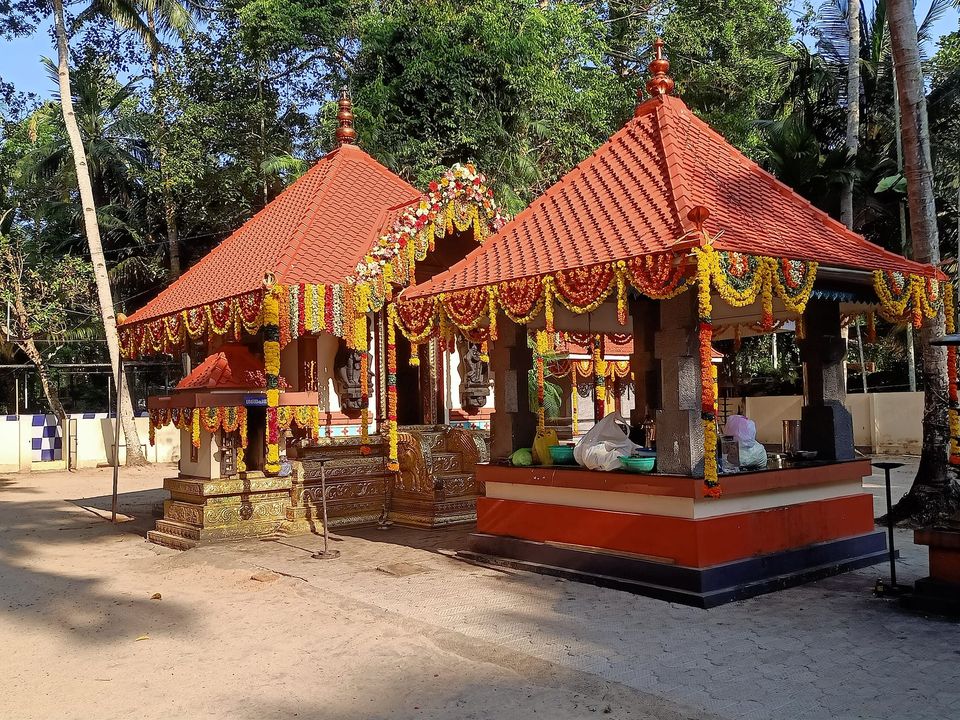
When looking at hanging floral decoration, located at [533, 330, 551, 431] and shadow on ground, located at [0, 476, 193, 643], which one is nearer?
shadow on ground, located at [0, 476, 193, 643]

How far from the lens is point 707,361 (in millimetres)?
6520

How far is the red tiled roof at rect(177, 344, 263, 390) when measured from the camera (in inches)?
413

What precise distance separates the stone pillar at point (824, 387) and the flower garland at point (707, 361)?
2.48 metres

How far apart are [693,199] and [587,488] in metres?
2.77

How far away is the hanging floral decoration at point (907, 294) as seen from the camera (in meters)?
7.89

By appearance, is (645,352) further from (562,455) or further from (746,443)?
(746,443)

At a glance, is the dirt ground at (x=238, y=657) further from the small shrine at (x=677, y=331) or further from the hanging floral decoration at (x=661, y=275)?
the hanging floral decoration at (x=661, y=275)

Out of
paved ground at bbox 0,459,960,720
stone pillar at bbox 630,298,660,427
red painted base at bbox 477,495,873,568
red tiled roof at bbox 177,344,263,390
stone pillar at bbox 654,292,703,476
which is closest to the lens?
paved ground at bbox 0,459,960,720

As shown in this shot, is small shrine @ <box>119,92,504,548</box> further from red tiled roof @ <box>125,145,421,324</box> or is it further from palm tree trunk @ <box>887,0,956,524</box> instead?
palm tree trunk @ <box>887,0,956,524</box>

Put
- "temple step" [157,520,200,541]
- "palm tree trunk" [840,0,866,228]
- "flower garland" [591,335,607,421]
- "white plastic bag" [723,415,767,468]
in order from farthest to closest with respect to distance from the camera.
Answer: "palm tree trunk" [840,0,866,228]
"flower garland" [591,335,607,421]
"temple step" [157,520,200,541]
"white plastic bag" [723,415,767,468]

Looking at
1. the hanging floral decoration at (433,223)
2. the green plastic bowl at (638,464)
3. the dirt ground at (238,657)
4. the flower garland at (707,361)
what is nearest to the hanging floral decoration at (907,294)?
the flower garland at (707,361)

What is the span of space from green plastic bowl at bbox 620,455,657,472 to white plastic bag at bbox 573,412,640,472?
0.35 ft

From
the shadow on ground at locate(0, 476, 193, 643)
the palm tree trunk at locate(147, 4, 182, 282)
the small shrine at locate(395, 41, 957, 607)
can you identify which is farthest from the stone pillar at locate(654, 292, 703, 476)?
the palm tree trunk at locate(147, 4, 182, 282)

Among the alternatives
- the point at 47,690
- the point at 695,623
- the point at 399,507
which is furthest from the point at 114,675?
the point at 399,507
